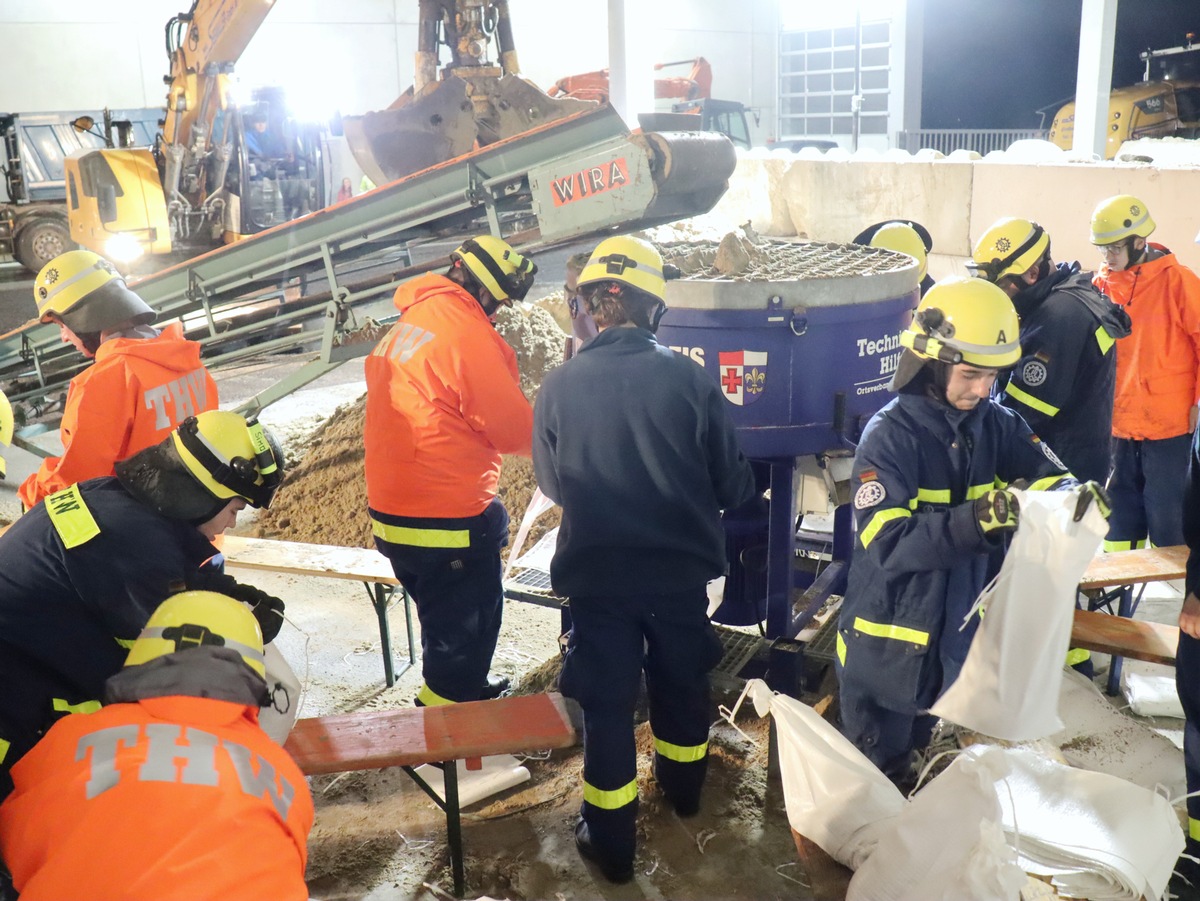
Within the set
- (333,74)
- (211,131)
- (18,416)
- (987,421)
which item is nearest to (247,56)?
(333,74)

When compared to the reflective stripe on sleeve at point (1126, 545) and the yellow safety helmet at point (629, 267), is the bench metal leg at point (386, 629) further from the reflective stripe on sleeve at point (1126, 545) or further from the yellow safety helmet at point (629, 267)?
the reflective stripe on sleeve at point (1126, 545)

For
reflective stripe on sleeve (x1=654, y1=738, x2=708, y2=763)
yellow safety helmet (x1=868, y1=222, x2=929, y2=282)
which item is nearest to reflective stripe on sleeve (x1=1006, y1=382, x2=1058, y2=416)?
yellow safety helmet (x1=868, y1=222, x2=929, y2=282)

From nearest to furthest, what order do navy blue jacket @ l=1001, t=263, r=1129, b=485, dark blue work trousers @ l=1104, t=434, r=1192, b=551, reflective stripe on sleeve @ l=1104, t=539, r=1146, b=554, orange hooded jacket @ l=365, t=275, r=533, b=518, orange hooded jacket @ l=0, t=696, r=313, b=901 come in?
orange hooded jacket @ l=0, t=696, r=313, b=901 < orange hooded jacket @ l=365, t=275, r=533, b=518 < navy blue jacket @ l=1001, t=263, r=1129, b=485 < dark blue work trousers @ l=1104, t=434, r=1192, b=551 < reflective stripe on sleeve @ l=1104, t=539, r=1146, b=554

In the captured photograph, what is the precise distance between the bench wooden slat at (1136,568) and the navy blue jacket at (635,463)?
1.79m

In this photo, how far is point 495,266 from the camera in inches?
149

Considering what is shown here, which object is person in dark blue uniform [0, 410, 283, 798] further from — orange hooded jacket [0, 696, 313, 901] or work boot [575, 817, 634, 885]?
work boot [575, 817, 634, 885]

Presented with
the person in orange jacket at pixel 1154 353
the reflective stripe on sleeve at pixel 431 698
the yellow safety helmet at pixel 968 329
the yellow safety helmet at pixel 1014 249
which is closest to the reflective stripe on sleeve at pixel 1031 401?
the yellow safety helmet at pixel 1014 249

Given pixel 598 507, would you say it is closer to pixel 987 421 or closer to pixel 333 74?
pixel 987 421

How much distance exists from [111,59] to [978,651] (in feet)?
75.9

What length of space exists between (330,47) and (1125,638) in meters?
22.9

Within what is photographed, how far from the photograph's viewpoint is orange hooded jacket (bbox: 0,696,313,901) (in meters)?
1.55

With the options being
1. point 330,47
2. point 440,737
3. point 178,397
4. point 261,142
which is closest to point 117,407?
point 178,397

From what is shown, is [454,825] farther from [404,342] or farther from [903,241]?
[903,241]

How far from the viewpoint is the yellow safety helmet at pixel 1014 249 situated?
431 cm
